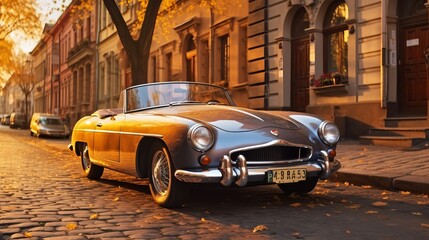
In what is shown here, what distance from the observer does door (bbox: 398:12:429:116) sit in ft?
38.2

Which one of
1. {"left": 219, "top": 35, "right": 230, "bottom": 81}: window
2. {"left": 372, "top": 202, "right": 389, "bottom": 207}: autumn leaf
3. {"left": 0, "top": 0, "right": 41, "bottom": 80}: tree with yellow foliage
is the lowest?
{"left": 372, "top": 202, "right": 389, "bottom": 207}: autumn leaf

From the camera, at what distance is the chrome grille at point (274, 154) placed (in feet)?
16.4

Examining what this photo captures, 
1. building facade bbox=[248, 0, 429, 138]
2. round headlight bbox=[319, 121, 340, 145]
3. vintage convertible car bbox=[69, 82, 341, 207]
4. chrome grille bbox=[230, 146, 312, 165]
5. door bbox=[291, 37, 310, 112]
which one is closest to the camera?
vintage convertible car bbox=[69, 82, 341, 207]

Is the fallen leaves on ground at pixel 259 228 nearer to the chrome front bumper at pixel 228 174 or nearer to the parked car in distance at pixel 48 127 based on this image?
the chrome front bumper at pixel 228 174

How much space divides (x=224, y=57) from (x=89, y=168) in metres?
12.4

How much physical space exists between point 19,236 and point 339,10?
11.8 meters

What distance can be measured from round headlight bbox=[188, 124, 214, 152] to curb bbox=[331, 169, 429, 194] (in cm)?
305

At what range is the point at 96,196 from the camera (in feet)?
20.4

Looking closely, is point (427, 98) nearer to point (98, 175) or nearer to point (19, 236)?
point (98, 175)

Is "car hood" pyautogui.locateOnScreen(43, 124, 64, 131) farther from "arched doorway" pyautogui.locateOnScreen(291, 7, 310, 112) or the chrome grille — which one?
the chrome grille

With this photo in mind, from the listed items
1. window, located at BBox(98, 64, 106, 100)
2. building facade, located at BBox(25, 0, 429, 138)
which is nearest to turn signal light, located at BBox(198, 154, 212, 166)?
building facade, located at BBox(25, 0, 429, 138)

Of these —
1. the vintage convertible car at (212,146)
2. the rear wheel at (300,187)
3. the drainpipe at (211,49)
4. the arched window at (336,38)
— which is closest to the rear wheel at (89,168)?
the vintage convertible car at (212,146)

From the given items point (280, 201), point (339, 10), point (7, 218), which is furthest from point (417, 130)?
point (7, 218)

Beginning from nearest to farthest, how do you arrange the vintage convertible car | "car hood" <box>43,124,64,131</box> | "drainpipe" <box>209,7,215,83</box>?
the vintage convertible car
"drainpipe" <box>209,7,215,83</box>
"car hood" <box>43,124,64,131</box>
